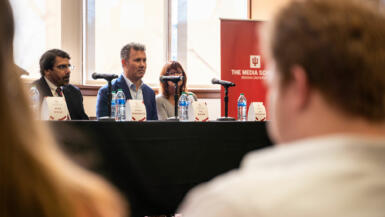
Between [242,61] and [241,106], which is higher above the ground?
[242,61]

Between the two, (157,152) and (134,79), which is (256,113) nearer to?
(157,152)

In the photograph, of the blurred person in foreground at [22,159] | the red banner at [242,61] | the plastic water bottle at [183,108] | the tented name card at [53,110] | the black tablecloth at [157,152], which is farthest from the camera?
the red banner at [242,61]

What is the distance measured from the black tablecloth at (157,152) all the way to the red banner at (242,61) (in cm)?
200

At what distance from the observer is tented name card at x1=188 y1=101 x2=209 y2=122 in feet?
11.5

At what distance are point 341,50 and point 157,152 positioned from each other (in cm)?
228

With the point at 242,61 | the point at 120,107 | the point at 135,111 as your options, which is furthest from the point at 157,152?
the point at 242,61

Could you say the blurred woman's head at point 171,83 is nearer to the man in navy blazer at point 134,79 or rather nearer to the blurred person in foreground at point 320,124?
the man in navy blazer at point 134,79

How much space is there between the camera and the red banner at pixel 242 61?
17.2 feet

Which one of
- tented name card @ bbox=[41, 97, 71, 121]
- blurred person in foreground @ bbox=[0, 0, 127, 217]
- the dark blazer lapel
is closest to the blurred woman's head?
the dark blazer lapel

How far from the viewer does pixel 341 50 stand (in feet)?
2.29

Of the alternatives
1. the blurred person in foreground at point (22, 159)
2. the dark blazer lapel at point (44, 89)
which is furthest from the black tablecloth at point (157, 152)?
the blurred person in foreground at point (22, 159)

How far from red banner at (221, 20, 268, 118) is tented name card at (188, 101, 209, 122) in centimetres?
156

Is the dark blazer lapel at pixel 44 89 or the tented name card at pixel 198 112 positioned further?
the dark blazer lapel at pixel 44 89

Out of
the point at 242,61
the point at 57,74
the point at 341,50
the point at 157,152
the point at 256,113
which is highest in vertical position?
the point at 242,61
